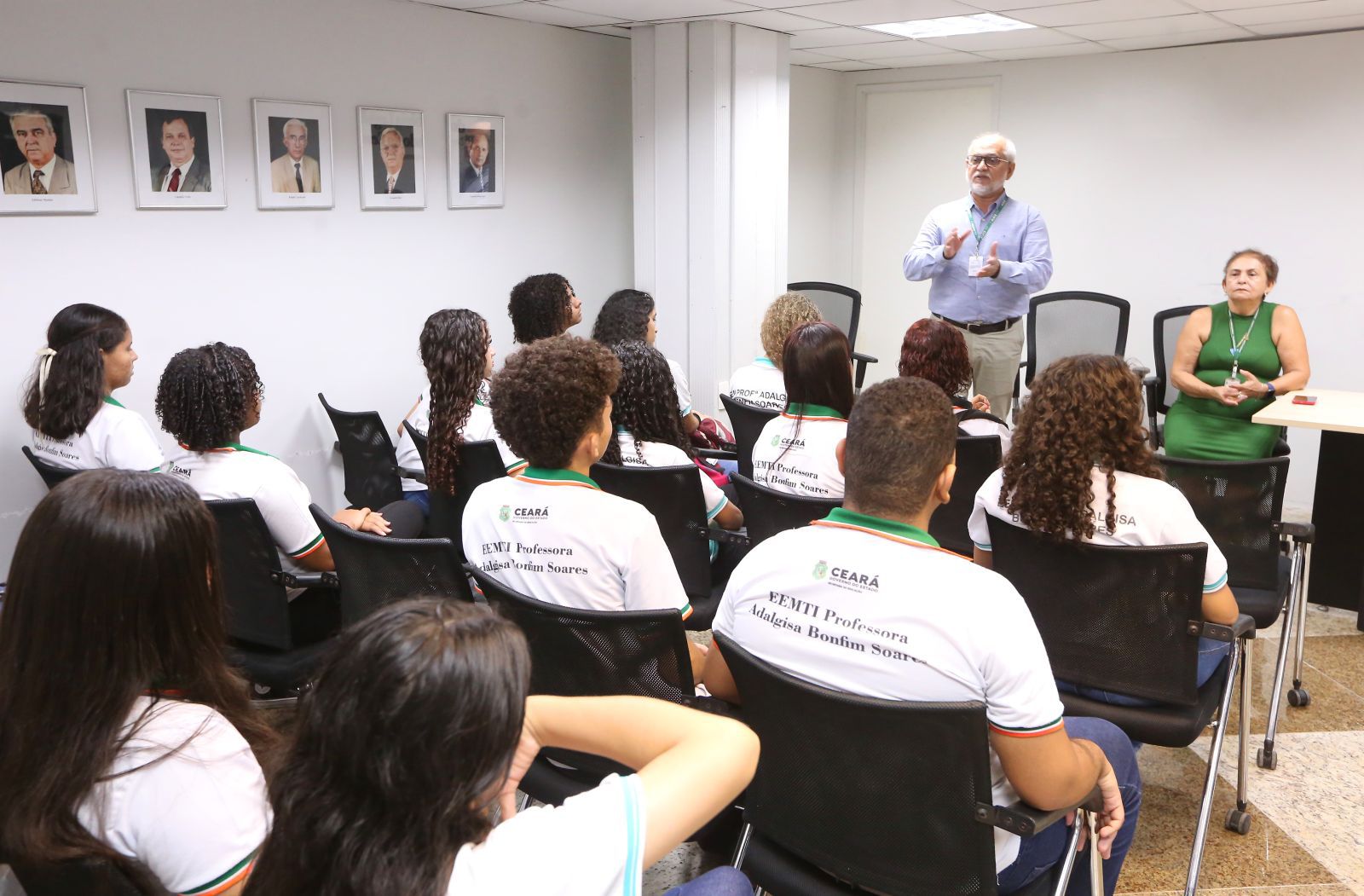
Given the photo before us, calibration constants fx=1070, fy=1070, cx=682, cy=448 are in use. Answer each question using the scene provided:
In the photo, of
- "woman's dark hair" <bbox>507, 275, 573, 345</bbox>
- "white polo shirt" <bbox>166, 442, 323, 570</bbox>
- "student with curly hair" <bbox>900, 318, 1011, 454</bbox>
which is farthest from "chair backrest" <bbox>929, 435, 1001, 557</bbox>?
"woman's dark hair" <bbox>507, 275, 573, 345</bbox>

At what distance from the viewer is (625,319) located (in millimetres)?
4918

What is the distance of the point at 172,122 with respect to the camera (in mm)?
4324

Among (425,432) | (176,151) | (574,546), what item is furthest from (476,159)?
(574,546)

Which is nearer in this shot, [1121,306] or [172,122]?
[172,122]

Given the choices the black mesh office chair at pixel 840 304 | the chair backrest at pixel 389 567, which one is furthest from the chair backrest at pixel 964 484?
the black mesh office chair at pixel 840 304

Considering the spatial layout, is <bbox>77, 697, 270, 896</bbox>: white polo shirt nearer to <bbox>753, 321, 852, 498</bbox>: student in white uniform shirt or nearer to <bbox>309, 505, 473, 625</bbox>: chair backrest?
<bbox>309, 505, 473, 625</bbox>: chair backrest

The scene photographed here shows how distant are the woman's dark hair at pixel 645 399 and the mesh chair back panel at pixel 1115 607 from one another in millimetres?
1174

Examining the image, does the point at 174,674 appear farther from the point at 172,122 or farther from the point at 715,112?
the point at 715,112

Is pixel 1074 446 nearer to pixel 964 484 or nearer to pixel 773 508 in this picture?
pixel 773 508

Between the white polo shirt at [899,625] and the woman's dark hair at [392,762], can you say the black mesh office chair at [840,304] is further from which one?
the woman's dark hair at [392,762]

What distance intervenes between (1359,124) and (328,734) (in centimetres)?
694

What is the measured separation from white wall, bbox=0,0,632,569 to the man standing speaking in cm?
195

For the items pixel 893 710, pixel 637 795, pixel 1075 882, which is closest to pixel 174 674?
pixel 637 795

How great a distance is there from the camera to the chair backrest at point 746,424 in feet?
12.8
